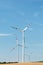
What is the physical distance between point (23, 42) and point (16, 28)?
5.81 metres

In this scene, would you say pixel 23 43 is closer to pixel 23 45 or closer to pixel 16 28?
pixel 23 45

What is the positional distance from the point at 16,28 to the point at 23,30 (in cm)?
269

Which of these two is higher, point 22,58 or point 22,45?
point 22,45

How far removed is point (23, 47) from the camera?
46031mm

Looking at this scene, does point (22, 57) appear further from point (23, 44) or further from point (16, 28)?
point (16, 28)

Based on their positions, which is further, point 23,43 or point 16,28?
point 16,28

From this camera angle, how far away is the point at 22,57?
46281mm

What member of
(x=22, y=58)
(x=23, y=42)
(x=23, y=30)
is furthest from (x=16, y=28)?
(x=22, y=58)

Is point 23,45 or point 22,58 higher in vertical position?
point 23,45

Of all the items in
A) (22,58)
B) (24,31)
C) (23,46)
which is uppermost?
(24,31)

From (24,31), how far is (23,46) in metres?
4.87

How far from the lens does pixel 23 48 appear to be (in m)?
46.6

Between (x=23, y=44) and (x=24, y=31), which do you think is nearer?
(x=23, y=44)

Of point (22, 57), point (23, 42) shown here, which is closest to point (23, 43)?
point (23, 42)
